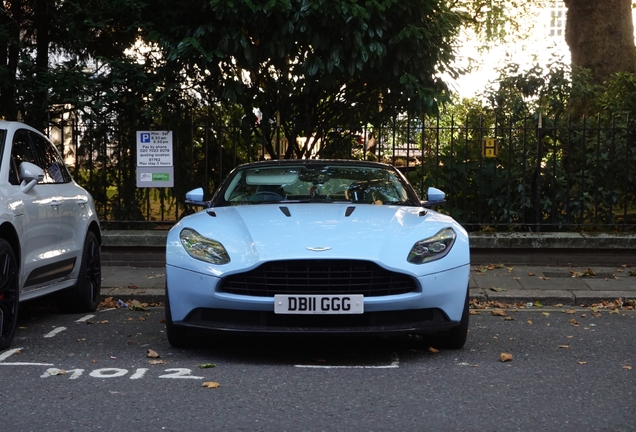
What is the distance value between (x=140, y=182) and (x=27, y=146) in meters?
4.22

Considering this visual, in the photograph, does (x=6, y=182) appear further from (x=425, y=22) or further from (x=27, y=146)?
(x=425, y=22)

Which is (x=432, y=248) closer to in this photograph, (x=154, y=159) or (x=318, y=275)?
(x=318, y=275)

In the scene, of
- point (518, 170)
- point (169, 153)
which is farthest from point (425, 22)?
point (169, 153)

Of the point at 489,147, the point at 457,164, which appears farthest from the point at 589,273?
the point at 457,164

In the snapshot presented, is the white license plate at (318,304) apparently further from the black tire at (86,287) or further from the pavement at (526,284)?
the pavement at (526,284)

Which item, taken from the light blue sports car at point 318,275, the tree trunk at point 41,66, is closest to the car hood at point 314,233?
the light blue sports car at point 318,275

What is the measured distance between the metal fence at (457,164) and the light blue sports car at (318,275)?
18.6 feet

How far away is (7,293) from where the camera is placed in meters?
7.01

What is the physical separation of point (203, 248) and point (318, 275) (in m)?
0.81

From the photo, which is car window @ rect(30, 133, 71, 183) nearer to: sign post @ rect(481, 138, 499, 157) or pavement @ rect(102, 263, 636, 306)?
pavement @ rect(102, 263, 636, 306)

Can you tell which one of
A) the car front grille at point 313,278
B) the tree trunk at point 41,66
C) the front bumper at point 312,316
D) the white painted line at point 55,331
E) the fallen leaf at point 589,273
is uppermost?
the tree trunk at point 41,66

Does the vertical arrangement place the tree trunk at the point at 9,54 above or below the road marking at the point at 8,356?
above

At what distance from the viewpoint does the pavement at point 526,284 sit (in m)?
9.82

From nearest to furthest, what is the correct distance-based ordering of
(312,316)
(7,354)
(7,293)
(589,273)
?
(312,316), (7,354), (7,293), (589,273)
